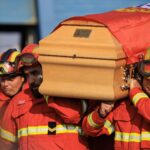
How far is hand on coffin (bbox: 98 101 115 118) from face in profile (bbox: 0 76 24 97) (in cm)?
101

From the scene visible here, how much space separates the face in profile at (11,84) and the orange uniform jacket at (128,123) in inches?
33.7

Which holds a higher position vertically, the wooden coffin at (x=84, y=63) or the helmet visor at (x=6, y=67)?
the wooden coffin at (x=84, y=63)

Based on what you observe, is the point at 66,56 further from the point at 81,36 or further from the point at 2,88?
the point at 2,88

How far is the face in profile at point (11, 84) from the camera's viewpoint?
4.89m

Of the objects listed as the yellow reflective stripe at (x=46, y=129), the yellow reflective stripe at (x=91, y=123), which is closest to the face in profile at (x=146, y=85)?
the yellow reflective stripe at (x=91, y=123)

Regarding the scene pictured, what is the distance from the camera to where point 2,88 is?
4.97m

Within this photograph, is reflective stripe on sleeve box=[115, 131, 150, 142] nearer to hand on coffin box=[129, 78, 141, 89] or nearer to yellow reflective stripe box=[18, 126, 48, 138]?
hand on coffin box=[129, 78, 141, 89]

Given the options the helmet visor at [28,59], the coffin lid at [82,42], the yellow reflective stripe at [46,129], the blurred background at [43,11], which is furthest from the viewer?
the blurred background at [43,11]

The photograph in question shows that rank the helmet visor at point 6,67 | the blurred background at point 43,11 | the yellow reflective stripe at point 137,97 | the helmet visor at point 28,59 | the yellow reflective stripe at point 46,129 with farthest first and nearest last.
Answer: the blurred background at point 43,11, the helmet visor at point 6,67, the helmet visor at point 28,59, the yellow reflective stripe at point 46,129, the yellow reflective stripe at point 137,97

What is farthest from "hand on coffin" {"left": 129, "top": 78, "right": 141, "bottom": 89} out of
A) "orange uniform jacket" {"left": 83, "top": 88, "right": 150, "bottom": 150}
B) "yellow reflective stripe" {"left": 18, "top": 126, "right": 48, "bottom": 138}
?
"yellow reflective stripe" {"left": 18, "top": 126, "right": 48, "bottom": 138}

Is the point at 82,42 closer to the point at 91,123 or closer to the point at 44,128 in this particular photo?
the point at 91,123

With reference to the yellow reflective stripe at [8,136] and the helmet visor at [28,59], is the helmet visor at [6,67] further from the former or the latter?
the yellow reflective stripe at [8,136]

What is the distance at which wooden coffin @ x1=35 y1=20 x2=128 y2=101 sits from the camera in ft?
12.8

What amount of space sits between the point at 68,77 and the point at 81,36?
0.28 m
